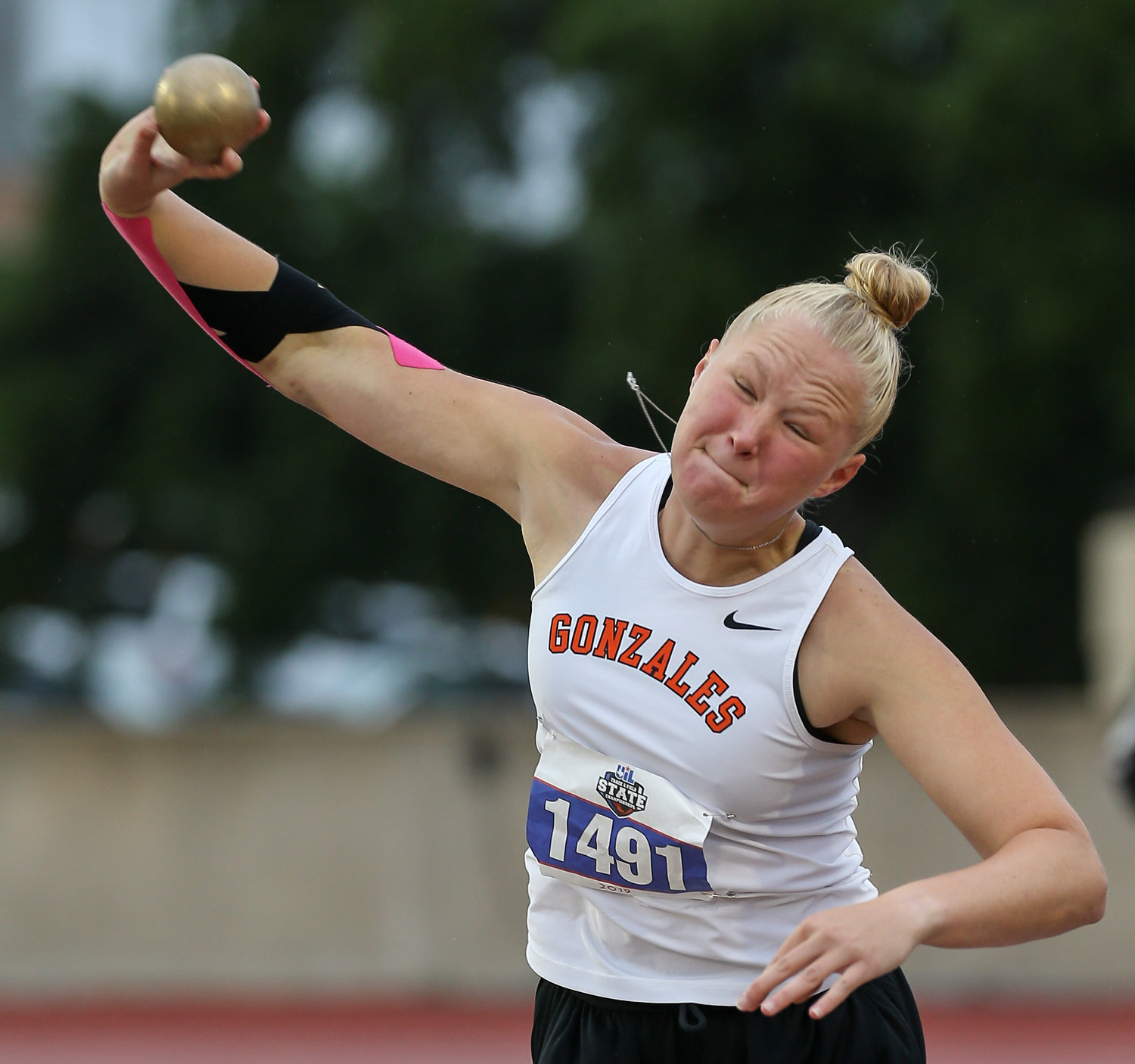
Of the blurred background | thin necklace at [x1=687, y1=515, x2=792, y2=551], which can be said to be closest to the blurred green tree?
the blurred background

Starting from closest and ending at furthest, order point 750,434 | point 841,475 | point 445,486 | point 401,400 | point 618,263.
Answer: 1. point 750,434
2. point 841,475
3. point 401,400
4. point 618,263
5. point 445,486

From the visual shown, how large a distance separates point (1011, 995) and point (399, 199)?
25.4ft

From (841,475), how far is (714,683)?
0.43 m

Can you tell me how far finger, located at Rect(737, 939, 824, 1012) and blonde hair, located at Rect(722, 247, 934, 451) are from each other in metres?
0.85

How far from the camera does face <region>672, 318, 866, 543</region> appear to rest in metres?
2.48

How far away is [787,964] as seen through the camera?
6.86ft

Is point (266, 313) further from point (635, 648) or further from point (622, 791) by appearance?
point (622, 791)

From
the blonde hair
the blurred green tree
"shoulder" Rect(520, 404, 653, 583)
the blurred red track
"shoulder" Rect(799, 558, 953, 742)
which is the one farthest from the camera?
the blurred green tree

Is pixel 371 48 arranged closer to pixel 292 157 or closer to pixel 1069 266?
pixel 292 157

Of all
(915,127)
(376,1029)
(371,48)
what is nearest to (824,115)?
(915,127)

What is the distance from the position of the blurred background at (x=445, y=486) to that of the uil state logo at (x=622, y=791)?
403cm

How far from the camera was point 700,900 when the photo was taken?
263cm

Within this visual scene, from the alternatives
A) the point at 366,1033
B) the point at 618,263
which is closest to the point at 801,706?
the point at 366,1033

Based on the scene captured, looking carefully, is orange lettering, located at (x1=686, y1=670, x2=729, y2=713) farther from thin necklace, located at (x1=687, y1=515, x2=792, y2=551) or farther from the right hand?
the right hand
